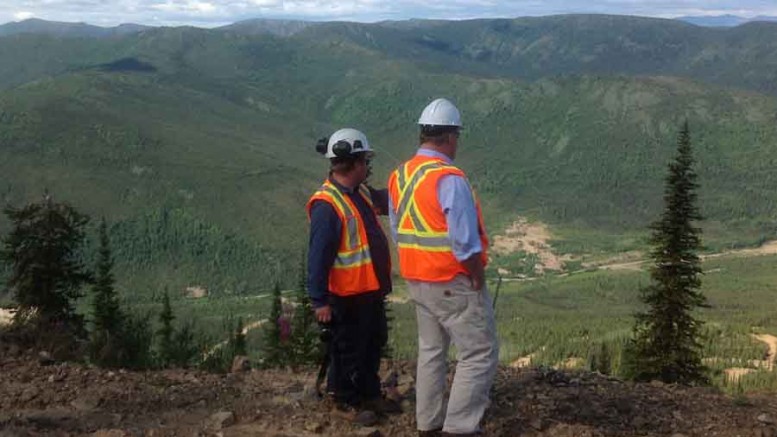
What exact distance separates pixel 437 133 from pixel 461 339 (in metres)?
1.59

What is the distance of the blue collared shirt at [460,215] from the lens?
17.8ft

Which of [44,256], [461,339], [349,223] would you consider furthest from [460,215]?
[44,256]

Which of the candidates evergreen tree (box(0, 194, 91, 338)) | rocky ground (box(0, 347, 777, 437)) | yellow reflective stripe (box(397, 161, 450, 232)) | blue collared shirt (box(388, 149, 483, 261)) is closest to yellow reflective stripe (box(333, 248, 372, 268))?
yellow reflective stripe (box(397, 161, 450, 232))

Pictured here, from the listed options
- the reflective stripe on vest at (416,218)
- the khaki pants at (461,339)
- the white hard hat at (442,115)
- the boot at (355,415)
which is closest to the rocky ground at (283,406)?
the boot at (355,415)

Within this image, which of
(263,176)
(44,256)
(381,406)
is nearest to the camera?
(381,406)

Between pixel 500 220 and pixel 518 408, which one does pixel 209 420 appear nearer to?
pixel 518 408

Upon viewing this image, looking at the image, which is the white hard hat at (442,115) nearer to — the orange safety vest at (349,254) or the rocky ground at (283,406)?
the orange safety vest at (349,254)

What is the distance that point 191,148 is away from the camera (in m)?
159

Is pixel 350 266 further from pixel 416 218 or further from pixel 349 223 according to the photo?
pixel 416 218

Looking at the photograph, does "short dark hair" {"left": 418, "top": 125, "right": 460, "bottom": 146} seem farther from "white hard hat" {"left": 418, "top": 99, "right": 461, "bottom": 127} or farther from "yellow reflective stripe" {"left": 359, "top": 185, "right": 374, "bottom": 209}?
"yellow reflective stripe" {"left": 359, "top": 185, "right": 374, "bottom": 209}

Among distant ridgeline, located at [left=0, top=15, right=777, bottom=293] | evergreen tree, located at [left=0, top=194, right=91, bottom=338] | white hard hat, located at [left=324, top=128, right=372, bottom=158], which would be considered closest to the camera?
white hard hat, located at [left=324, top=128, right=372, bottom=158]

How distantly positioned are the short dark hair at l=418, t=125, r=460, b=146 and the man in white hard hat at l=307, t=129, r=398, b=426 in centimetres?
86

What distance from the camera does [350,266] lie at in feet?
21.4

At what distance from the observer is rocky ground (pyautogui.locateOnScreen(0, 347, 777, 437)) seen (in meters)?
6.80
